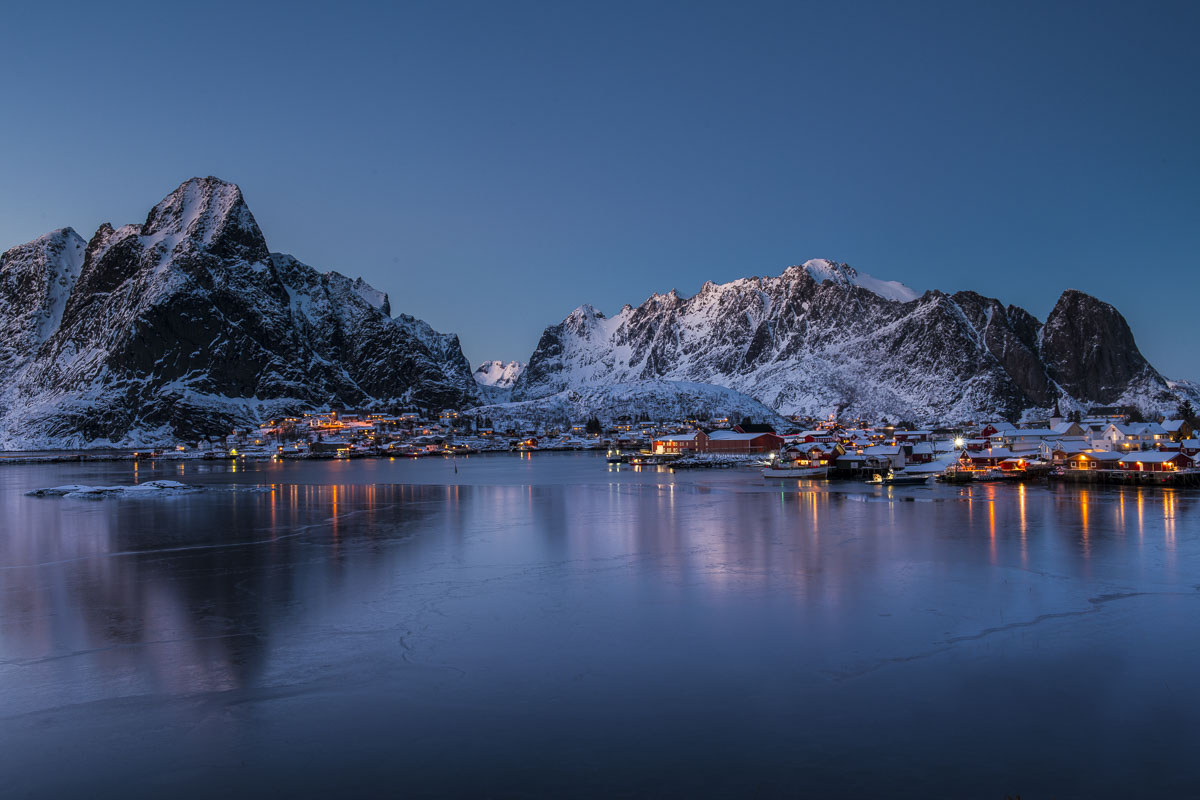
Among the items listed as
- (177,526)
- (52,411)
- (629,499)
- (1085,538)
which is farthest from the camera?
(52,411)

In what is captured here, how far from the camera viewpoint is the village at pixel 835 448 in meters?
59.2

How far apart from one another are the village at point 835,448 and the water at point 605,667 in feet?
116

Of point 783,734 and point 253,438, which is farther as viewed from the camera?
point 253,438

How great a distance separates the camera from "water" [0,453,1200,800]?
351 inches

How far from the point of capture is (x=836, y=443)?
85.1 meters

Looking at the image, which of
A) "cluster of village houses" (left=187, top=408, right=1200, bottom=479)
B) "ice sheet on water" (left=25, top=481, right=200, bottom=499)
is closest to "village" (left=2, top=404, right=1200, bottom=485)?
"cluster of village houses" (left=187, top=408, right=1200, bottom=479)

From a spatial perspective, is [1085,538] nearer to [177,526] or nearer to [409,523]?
[409,523]

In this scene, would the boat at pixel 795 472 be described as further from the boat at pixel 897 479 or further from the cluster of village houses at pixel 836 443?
the boat at pixel 897 479

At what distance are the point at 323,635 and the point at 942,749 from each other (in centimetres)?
1055

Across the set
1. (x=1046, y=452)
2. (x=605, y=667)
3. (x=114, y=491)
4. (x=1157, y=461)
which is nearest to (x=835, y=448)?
(x=1046, y=452)

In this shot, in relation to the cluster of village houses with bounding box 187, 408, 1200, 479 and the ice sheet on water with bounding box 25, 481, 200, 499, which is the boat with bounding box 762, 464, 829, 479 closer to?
the cluster of village houses with bounding box 187, 408, 1200, 479

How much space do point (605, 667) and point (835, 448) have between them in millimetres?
68200

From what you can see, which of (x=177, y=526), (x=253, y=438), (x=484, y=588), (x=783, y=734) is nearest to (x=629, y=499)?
(x=177, y=526)

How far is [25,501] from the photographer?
4750cm
